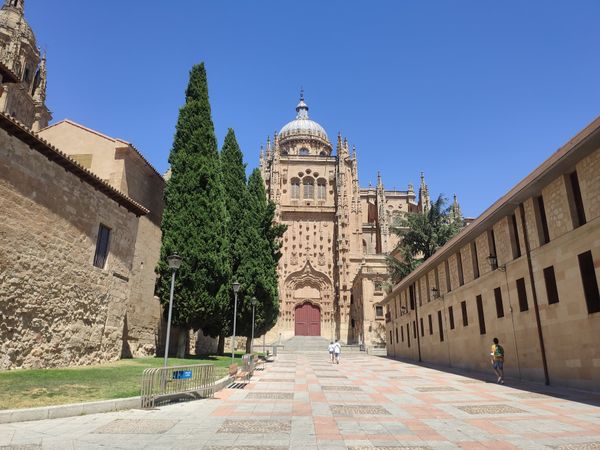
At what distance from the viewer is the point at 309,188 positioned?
58844 millimetres

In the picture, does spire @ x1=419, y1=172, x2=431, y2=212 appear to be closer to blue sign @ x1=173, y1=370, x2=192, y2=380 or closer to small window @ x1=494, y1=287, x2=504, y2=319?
small window @ x1=494, y1=287, x2=504, y2=319

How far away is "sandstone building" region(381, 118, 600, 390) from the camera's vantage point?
35.2 feet

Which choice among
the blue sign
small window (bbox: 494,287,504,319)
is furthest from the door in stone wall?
the blue sign

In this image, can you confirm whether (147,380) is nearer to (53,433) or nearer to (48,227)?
(53,433)

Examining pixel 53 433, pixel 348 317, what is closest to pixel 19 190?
pixel 53 433

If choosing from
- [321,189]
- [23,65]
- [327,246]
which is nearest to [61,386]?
[23,65]

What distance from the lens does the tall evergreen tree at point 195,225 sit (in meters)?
18.7

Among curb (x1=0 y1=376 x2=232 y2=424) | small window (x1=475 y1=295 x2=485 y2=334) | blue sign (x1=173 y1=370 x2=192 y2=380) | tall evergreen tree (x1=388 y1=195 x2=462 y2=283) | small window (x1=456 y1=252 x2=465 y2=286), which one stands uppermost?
tall evergreen tree (x1=388 y1=195 x2=462 y2=283)

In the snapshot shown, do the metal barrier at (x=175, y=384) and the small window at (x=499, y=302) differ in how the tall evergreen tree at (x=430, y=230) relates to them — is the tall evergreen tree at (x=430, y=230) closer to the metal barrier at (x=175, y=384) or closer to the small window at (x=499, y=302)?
the small window at (x=499, y=302)

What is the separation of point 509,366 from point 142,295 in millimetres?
16520

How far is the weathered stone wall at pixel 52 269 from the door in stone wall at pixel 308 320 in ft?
122

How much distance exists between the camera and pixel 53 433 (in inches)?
240

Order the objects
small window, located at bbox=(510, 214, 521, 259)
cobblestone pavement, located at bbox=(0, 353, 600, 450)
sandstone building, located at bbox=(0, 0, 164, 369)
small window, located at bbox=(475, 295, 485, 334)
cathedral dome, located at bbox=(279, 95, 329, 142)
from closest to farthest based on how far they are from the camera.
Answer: cobblestone pavement, located at bbox=(0, 353, 600, 450) → sandstone building, located at bbox=(0, 0, 164, 369) → small window, located at bbox=(510, 214, 521, 259) → small window, located at bbox=(475, 295, 485, 334) → cathedral dome, located at bbox=(279, 95, 329, 142)

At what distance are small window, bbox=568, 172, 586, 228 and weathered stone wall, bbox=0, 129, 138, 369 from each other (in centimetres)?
1603
